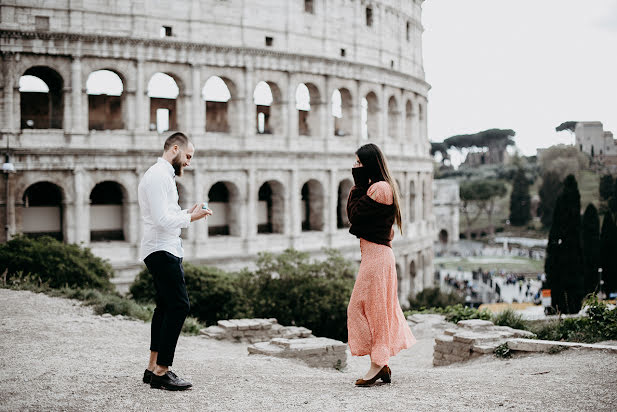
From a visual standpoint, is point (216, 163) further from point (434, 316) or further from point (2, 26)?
point (434, 316)

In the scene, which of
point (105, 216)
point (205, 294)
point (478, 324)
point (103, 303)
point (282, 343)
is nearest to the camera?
point (282, 343)

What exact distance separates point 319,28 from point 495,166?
7766 centimetres

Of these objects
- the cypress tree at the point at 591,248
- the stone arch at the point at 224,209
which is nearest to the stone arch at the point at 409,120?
the cypress tree at the point at 591,248

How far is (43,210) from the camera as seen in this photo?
2411 cm

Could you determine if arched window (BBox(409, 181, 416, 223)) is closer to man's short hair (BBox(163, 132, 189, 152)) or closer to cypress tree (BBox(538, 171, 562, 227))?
man's short hair (BBox(163, 132, 189, 152))

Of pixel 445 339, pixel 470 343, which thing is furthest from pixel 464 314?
pixel 470 343

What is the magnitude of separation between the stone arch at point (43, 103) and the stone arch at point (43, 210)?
2.18 metres

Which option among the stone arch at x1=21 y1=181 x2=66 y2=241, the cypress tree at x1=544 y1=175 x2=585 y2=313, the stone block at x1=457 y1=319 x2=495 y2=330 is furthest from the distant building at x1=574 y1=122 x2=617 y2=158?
the stone block at x1=457 y1=319 x2=495 y2=330

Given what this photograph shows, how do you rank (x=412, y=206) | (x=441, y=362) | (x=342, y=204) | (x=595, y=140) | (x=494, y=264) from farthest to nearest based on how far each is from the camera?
1. (x=595, y=140)
2. (x=494, y=264)
3. (x=412, y=206)
4. (x=342, y=204)
5. (x=441, y=362)

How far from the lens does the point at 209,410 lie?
5746 millimetres

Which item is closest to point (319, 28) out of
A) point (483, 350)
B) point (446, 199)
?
point (483, 350)

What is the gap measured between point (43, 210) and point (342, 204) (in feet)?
41.0

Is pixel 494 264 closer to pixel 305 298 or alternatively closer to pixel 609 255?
pixel 609 255

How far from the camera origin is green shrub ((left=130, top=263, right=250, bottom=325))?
18.0 metres
